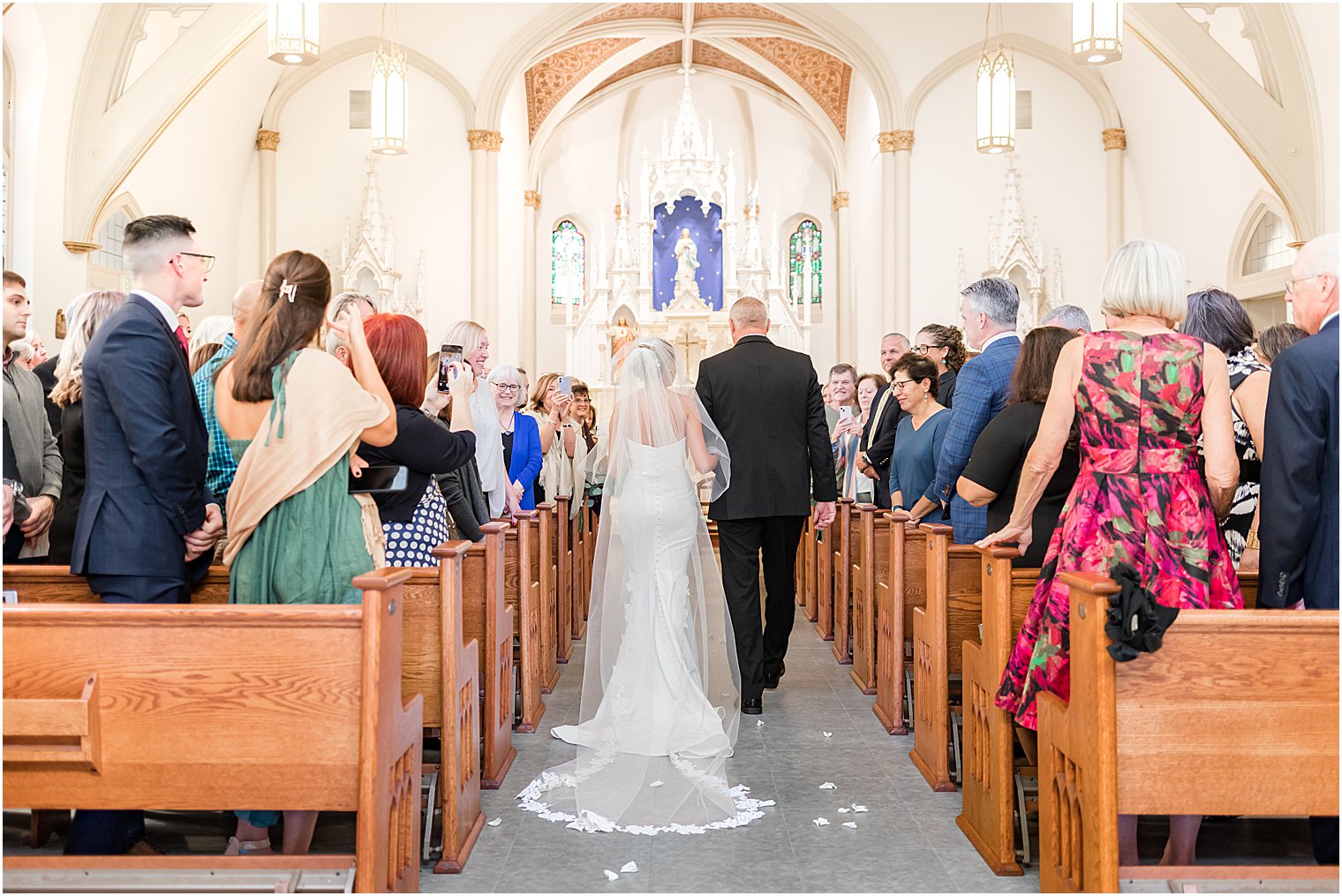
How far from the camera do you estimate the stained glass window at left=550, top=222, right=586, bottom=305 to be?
69.5 ft

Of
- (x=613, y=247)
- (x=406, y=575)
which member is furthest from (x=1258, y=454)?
(x=613, y=247)

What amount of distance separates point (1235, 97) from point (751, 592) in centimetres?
752

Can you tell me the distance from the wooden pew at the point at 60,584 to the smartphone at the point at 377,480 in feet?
1.82

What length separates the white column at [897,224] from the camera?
1398cm

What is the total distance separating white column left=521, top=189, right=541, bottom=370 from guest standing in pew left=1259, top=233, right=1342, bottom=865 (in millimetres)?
15573

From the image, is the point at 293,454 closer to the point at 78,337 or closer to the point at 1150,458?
the point at 78,337

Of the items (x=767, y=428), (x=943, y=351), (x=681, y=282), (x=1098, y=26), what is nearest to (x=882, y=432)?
(x=943, y=351)

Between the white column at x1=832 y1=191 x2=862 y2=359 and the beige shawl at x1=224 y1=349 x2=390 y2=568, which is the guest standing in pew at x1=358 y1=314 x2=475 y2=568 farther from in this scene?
the white column at x1=832 y1=191 x2=862 y2=359

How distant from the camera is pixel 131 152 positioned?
1036 centimetres

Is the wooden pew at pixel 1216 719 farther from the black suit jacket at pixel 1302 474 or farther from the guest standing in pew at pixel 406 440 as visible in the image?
the guest standing in pew at pixel 406 440

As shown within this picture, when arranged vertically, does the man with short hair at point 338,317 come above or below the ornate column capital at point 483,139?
below

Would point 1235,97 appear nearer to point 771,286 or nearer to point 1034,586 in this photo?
point 1034,586

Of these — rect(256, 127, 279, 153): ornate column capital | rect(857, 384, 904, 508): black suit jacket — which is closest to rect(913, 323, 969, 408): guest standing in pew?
rect(857, 384, 904, 508): black suit jacket

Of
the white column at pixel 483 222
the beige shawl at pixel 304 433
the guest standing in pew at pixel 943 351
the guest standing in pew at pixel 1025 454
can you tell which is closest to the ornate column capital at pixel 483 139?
the white column at pixel 483 222
